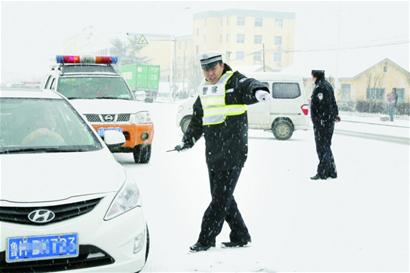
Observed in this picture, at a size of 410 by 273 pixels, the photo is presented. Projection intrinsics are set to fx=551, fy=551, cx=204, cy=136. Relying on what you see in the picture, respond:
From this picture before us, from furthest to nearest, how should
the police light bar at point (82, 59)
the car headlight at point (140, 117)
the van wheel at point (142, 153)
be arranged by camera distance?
the police light bar at point (82, 59) → the van wheel at point (142, 153) → the car headlight at point (140, 117)

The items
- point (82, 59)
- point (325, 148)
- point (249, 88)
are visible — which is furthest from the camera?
point (82, 59)

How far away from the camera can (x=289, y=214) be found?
6539 mm

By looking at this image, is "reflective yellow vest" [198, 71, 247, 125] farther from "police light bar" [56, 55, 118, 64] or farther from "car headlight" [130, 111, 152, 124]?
"police light bar" [56, 55, 118, 64]

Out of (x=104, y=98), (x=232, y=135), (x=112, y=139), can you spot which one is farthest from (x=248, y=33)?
(x=232, y=135)

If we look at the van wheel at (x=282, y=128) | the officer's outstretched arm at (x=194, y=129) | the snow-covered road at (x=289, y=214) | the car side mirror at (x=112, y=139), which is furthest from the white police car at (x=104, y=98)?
the van wheel at (x=282, y=128)

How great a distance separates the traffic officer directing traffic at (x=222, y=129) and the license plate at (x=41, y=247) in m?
1.64

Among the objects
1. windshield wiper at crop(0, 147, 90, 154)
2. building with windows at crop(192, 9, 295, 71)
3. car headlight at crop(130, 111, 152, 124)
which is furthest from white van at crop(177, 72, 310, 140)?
building with windows at crop(192, 9, 295, 71)

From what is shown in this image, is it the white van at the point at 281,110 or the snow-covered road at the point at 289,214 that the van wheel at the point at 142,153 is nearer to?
the snow-covered road at the point at 289,214

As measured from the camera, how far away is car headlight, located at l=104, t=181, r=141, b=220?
3766mm

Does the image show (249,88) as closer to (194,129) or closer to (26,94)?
(194,129)

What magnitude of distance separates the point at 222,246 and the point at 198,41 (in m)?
99.6

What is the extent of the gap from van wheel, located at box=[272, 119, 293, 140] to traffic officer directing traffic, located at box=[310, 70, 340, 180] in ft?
22.1

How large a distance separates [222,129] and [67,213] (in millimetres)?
1739

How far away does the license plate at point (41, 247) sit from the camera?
3.45m
